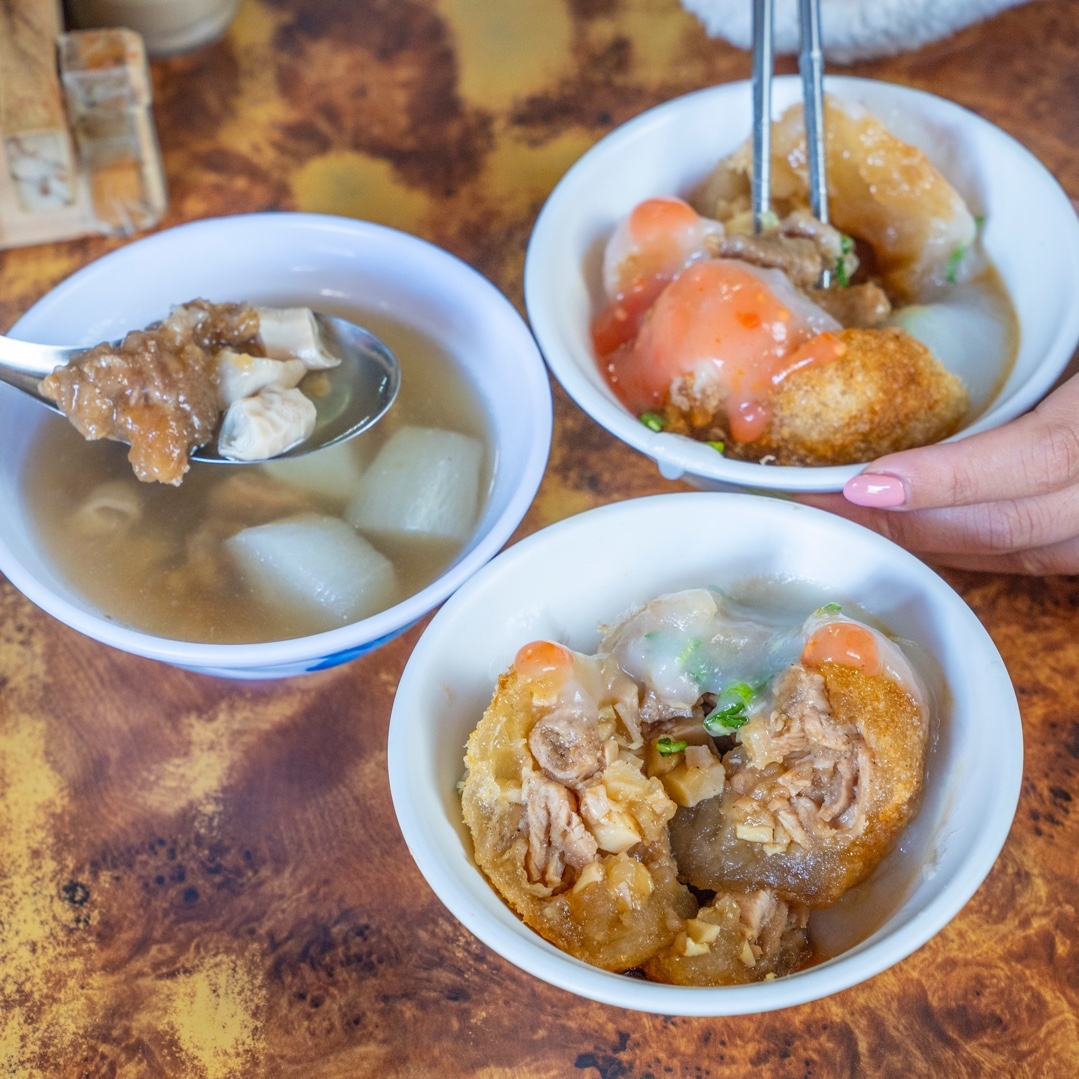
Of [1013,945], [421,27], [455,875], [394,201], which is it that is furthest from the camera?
[421,27]

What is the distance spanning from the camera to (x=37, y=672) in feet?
4.19

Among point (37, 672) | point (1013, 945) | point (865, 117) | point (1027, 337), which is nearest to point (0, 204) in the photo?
point (37, 672)

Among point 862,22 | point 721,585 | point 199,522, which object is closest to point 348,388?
point 199,522

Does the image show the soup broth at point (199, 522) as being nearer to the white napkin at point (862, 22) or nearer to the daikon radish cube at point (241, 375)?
the daikon radish cube at point (241, 375)

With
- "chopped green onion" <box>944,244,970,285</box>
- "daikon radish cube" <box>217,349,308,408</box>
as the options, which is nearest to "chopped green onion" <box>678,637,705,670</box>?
"daikon radish cube" <box>217,349,308,408</box>

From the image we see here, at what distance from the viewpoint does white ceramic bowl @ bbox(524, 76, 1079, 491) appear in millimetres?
1214

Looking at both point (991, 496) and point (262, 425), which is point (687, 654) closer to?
point (991, 496)

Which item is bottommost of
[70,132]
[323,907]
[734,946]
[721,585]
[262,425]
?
[323,907]

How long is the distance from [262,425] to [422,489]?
20 cm

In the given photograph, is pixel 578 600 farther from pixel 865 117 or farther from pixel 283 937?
pixel 865 117

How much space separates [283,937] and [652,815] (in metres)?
0.43

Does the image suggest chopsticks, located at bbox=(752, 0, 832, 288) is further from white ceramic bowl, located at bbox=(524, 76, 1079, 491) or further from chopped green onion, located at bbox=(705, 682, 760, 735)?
chopped green onion, located at bbox=(705, 682, 760, 735)

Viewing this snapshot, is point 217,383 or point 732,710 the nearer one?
point 732,710

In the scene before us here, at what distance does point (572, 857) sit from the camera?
0.93 m
